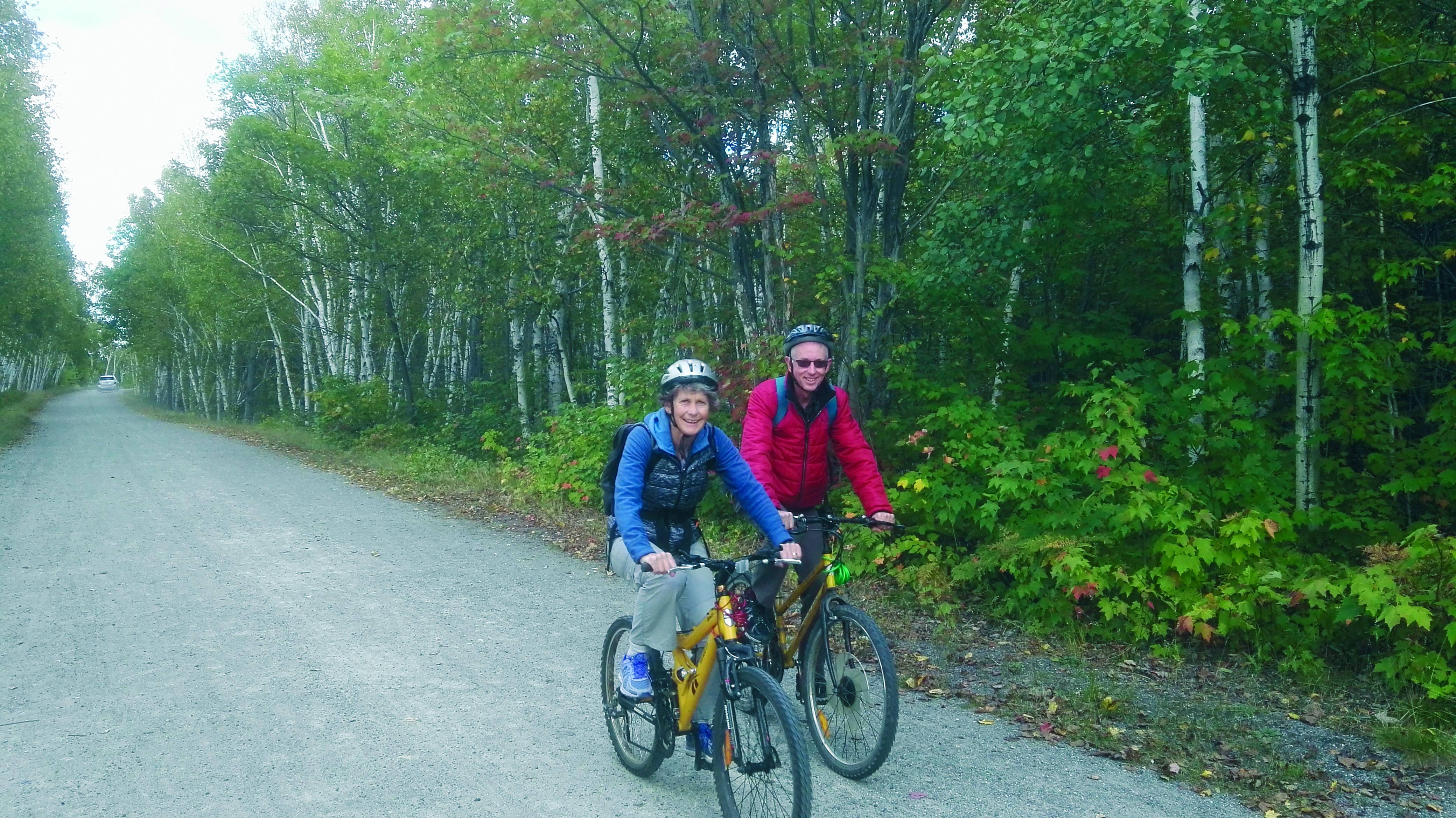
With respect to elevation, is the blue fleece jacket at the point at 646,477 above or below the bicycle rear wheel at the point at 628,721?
above

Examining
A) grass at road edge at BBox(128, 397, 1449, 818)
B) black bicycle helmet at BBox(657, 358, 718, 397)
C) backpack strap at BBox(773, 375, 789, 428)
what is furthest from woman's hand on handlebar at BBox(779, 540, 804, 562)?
grass at road edge at BBox(128, 397, 1449, 818)

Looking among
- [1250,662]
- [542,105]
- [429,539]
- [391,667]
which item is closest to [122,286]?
[542,105]

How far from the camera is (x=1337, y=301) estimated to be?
8.52 m

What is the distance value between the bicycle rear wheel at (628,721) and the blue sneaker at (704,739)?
29 cm

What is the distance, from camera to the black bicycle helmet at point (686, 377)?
3.96m

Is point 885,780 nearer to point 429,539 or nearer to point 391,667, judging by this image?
point 391,667

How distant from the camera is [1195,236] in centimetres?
865

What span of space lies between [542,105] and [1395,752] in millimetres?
14829

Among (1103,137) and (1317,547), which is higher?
(1103,137)

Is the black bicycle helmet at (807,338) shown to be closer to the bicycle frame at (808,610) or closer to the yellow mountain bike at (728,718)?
the bicycle frame at (808,610)

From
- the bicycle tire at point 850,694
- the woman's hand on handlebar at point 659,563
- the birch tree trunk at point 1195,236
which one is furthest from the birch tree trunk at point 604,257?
the woman's hand on handlebar at point 659,563

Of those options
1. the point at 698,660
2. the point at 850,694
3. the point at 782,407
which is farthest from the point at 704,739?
the point at 782,407

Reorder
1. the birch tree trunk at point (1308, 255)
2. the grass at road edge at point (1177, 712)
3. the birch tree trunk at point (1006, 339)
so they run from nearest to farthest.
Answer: the grass at road edge at point (1177, 712)
the birch tree trunk at point (1308, 255)
the birch tree trunk at point (1006, 339)

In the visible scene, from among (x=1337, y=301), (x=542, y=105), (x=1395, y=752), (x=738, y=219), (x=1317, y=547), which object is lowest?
(x=1395, y=752)
